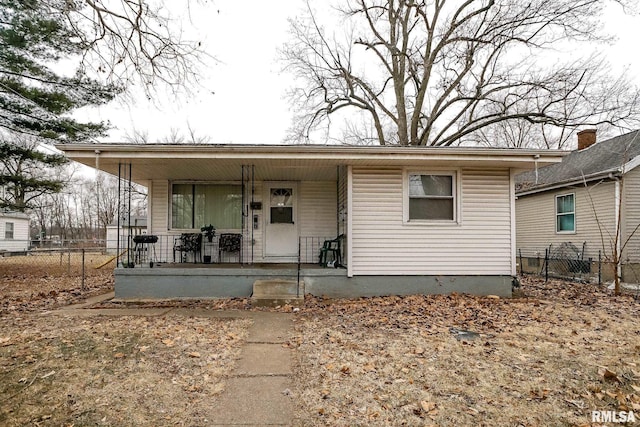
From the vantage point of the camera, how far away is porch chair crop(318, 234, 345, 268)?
28.7 ft

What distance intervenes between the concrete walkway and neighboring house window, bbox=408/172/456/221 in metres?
3.73

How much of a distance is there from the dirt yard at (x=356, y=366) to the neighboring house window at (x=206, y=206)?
12.3ft

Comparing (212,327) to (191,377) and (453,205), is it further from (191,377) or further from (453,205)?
(453,205)

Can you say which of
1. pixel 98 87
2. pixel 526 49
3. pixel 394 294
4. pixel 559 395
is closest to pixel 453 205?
pixel 394 294

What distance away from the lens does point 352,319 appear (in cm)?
606

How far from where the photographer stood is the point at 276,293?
24.2ft

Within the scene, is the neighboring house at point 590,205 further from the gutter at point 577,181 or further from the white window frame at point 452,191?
the white window frame at point 452,191

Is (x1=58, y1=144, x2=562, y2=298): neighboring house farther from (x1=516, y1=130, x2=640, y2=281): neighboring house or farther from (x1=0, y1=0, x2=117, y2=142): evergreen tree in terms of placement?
(x1=0, y1=0, x2=117, y2=142): evergreen tree

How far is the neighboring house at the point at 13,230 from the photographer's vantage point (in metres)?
24.7

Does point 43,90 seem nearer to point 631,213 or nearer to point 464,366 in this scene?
point 464,366

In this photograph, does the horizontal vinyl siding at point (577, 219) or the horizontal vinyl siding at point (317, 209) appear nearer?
the horizontal vinyl siding at point (317, 209)

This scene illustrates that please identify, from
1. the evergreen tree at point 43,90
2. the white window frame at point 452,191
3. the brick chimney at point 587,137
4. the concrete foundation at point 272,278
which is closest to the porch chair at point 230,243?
the concrete foundation at point 272,278

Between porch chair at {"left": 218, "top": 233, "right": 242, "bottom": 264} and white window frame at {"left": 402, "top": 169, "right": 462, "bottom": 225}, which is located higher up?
white window frame at {"left": 402, "top": 169, "right": 462, "bottom": 225}
